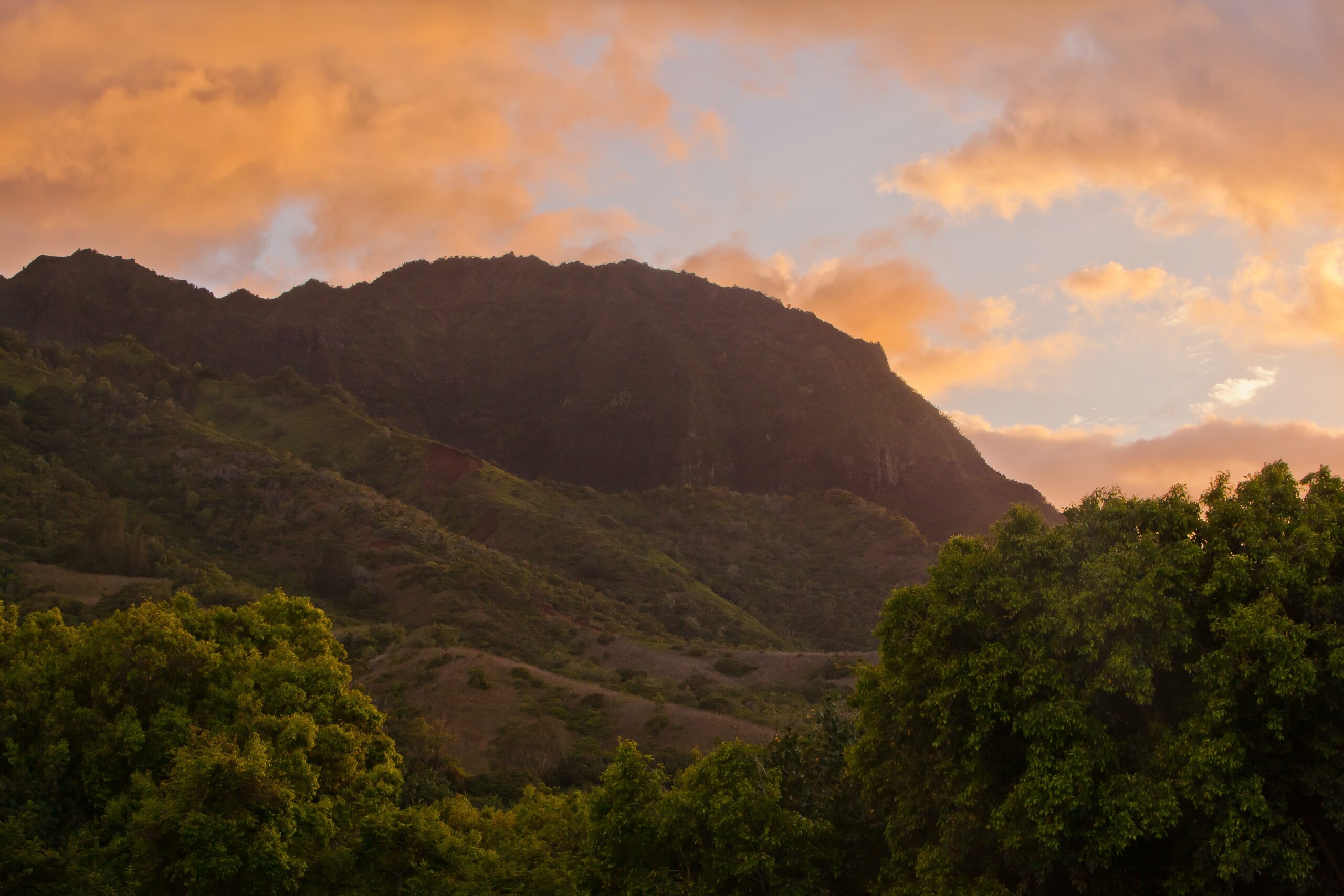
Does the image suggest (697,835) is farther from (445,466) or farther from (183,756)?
(445,466)

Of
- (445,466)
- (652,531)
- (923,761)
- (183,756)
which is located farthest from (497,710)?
(652,531)

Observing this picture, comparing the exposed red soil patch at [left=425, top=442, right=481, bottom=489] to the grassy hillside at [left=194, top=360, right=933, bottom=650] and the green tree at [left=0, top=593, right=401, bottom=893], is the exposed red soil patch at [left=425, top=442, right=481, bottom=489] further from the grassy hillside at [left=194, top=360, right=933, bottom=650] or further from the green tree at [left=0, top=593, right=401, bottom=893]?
the green tree at [left=0, top=593, right=401, bottom=893]

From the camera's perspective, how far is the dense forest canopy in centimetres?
1834

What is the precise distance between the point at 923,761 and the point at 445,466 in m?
113

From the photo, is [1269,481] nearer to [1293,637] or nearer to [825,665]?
[1293,637]

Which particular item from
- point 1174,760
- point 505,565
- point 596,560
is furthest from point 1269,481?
point 596,560

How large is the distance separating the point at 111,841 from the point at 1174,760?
75.0 feet

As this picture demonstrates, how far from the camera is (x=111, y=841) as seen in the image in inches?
1018

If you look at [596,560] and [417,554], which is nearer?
[417,554]

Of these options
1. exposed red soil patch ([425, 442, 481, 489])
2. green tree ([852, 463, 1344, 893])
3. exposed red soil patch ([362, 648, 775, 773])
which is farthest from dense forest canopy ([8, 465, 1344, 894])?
exposed red soil patch ([425, 442, 481, 489])

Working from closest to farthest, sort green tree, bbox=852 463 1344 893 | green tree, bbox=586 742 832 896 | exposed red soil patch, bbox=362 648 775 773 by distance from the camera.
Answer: green tree, bbox=852 463 1344 893, green tree, bbox=586 742 832 896, exposed red soil patch, bbox=362 648 775 773

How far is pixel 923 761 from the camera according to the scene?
70.9 feet

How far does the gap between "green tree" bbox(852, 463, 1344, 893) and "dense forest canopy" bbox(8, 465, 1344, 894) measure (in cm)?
5

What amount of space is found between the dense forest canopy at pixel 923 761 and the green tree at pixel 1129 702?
53 mm
